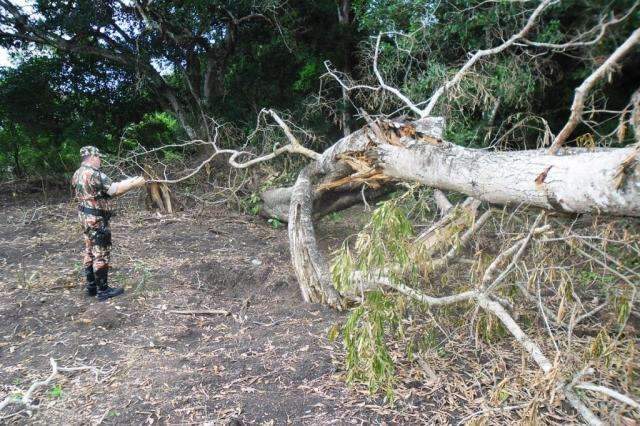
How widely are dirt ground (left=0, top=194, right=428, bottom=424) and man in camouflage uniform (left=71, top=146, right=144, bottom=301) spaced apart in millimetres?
216

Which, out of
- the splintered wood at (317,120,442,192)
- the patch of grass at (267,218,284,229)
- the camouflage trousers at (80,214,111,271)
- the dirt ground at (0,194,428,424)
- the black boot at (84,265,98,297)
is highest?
the splintered wood at (317,120,442,192)

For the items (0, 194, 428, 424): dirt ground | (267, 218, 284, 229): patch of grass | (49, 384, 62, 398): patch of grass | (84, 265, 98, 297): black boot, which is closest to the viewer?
(0, 194, 428, 424): dirt ground

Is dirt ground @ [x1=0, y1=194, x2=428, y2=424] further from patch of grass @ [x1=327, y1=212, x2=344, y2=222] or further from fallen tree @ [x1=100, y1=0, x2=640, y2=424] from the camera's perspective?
patch of grass @ [x1=327, y1=212, x2=344, y2=222]

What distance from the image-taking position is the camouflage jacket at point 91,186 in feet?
14.4

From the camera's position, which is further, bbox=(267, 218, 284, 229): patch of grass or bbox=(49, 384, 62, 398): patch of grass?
bbox=(267, 218, 284, 229): patch of grass

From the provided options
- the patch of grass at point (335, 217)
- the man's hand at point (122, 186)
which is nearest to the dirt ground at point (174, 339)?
the man's hand at point (122, 186)

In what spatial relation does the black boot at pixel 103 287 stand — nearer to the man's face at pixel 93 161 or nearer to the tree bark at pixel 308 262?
the man's face at pixel 93 161

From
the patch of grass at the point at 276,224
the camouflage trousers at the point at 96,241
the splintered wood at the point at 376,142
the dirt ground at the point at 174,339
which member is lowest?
the dirt ground at the point at 174,339

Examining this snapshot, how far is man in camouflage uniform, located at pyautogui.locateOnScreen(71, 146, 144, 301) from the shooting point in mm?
4398

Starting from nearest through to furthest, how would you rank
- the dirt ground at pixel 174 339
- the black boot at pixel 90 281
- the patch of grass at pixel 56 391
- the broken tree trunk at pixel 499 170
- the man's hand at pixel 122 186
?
the broken tree trunk at pixel 499 170 < the dirt ground at pixel 174 339 < the patch of grass at pixel 56 391 < the man's hand at pixel 122 186 < the black boot at pixel 90 281

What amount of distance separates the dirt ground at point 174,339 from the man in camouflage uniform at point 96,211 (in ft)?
0.71

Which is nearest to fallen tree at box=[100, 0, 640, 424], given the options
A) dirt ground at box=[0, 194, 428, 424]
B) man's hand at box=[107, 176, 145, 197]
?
dirt ground at box=[0, 194, 428, 424]

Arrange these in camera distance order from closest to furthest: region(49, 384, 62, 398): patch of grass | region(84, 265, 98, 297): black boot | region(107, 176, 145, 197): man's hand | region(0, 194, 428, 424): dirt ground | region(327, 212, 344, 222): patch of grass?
region(0, 194, 428, 424): dirt ground, region(49, 384, 62, 398): patch of grass, region(107, 176, 145, 197): man's hand, region(84, 265, 98, 297): black boot, region(327, 212, 344, 222): patch of grass

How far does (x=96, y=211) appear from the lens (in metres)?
4.42
